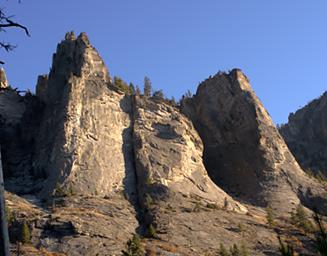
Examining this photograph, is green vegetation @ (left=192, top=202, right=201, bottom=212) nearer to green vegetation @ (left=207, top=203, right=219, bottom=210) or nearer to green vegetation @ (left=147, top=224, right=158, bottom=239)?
green vegetation @ (left=207, top=203, right=219, bottom=210)

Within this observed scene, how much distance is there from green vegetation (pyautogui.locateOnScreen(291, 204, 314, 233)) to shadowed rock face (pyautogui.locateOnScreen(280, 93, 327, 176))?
139 feet

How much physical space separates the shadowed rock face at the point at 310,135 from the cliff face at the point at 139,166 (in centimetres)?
2786

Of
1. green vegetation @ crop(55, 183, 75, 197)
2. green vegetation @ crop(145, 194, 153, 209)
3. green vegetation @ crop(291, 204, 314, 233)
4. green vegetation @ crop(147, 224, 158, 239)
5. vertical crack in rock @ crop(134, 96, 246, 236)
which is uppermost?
vertical crack in rock @ crop(134, 96, 246, 236)

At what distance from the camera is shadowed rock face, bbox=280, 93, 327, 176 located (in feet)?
375

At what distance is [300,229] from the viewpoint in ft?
212

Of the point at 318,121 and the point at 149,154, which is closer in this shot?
the point at 149,154

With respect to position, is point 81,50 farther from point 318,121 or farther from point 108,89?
point 318,121

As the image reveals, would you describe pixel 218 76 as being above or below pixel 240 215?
above

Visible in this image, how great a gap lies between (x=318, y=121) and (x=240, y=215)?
203 feet

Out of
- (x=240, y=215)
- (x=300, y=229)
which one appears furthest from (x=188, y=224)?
(x=300, y=229)

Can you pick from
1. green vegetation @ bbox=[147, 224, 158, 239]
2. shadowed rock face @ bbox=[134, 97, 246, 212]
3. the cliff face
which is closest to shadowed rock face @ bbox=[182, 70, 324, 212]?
the cliff face

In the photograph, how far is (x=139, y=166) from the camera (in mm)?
71938

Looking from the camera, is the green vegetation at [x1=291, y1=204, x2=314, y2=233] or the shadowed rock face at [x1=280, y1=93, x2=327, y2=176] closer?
the green vegetation at [x1=291, y1=204, x2=314, y2=233]

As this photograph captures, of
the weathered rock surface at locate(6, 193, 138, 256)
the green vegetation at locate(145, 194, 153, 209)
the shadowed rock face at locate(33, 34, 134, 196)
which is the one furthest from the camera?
the shadowed rock face at locate(33, 34, 134, 196)
